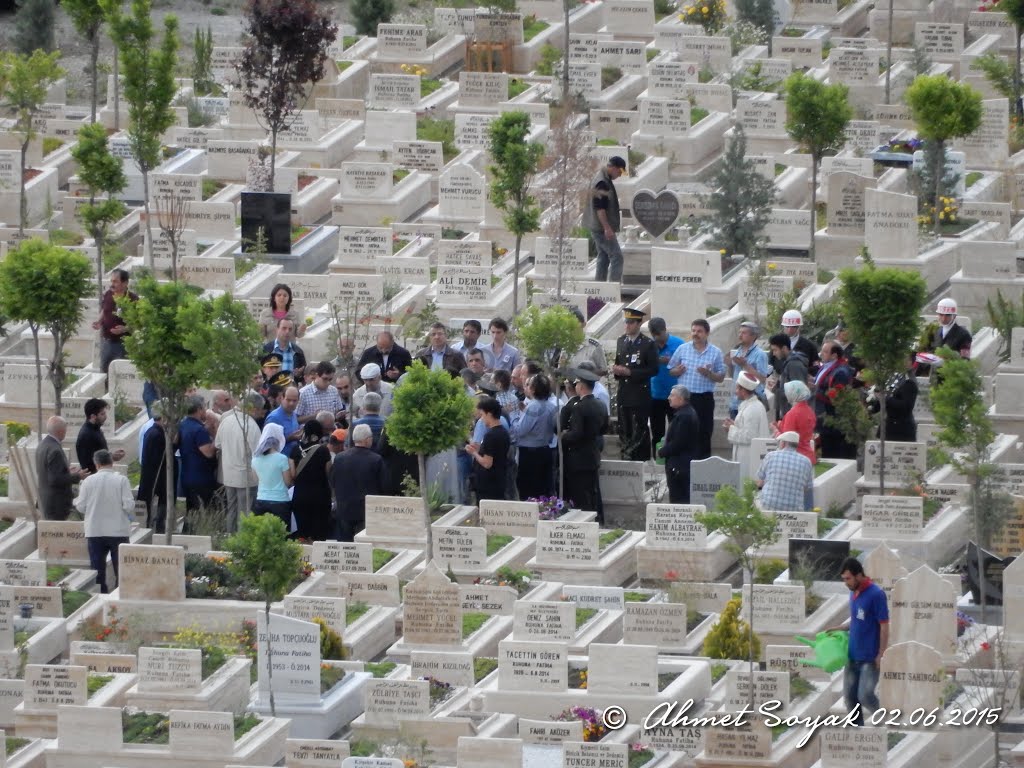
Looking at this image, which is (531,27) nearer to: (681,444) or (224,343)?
(681,444)

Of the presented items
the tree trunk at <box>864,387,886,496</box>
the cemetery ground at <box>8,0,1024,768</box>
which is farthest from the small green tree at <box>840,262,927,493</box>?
the tree trunk at <box>864,387,886,496</box>

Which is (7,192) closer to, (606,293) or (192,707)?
(606,293)

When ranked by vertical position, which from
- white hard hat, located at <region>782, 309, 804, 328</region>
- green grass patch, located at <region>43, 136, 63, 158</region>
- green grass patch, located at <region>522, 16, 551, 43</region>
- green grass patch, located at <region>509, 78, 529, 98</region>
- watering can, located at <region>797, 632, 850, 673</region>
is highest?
green grass patch, located at <region>522, 16, 551, 43</region>

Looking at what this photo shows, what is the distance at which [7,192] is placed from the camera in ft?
119

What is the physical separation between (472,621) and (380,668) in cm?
132

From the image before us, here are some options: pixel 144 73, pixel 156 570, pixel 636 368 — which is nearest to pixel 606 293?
pixel 636 368

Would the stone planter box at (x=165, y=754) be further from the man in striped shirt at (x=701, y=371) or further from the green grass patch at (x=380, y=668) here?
the man in striped shirt at (x=701, y=371)

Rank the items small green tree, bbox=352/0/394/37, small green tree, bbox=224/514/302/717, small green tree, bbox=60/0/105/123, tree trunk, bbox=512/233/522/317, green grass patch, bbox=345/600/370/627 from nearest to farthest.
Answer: small green tree, bbox=224/514/302/717, green grass patch, bbox=345/600/370/627, tree trunk, bbox=512/233/522/317, small green tree, bbox=60/0/105/123, small green tree, bbox=352/0/394/37

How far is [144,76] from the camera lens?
33.4m

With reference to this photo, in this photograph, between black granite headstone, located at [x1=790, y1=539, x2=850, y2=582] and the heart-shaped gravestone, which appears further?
the heart-shaped gravestone

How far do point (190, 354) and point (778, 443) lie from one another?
546 centimetres

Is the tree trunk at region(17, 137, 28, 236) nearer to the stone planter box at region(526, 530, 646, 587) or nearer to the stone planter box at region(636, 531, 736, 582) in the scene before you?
the stone planter box at region(526, 530, 646, 587)

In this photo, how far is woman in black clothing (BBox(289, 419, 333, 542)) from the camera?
27172 millimetres

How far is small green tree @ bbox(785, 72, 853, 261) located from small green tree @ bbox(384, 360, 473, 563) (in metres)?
9.11
